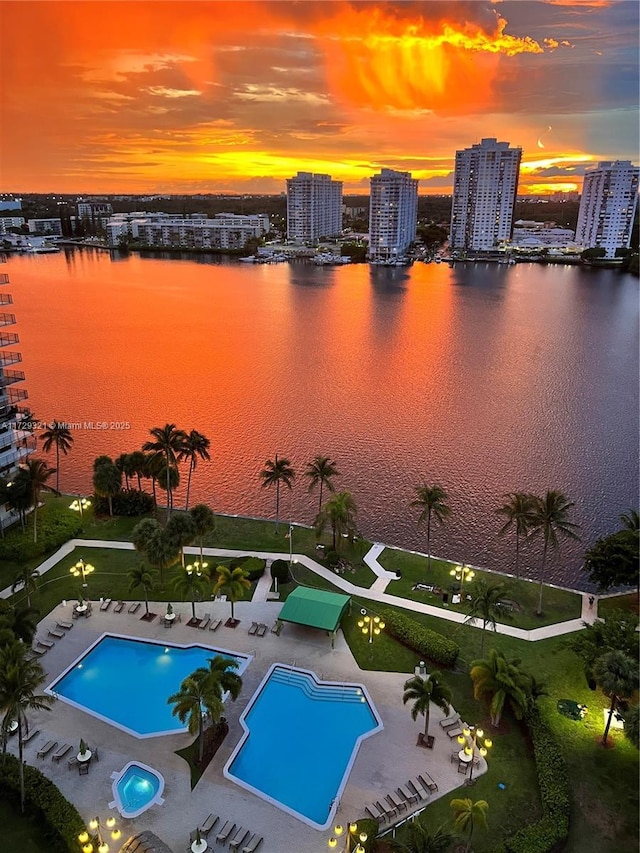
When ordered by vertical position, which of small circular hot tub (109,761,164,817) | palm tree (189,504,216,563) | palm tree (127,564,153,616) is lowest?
small circular hot tub (109,761,164,817)

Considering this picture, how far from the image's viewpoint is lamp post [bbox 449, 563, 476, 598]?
40.8 metres

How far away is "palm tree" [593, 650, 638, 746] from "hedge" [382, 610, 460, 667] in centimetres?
825

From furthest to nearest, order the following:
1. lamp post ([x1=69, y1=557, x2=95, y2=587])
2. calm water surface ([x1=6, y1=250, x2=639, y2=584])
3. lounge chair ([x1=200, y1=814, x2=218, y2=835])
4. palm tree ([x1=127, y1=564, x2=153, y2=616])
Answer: calm water surface ([x1=6, y1=250, x2=639, y2=584]) < lamp post ([x1=69, y1=557, x2=95, y2=587]) < palm tree ([x1=127, y1=564, x2=153, y2=616]) < lounge chair ([x1=200, y1=814, x2=218, y2=835])

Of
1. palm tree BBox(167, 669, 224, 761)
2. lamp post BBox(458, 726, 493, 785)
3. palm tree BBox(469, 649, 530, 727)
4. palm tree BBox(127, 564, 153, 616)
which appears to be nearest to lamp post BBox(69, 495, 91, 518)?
palm tree BBox(127, 564, 153, 616)

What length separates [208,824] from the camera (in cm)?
2444

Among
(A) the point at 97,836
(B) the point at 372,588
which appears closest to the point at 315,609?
(B) the point at 372,588

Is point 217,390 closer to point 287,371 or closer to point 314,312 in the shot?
point 287,371

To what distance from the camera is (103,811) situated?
82.3 feet

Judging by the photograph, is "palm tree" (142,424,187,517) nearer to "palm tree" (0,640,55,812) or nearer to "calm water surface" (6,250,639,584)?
"calm water surface" (6,250,639,584)

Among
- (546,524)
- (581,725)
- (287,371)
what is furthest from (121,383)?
(581,725)

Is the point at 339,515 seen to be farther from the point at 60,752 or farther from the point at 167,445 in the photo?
the point at 60,752

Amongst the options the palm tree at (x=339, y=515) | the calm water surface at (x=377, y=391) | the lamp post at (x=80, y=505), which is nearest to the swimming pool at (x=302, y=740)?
the palm tree at (x=339, y=515)

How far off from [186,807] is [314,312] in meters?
115

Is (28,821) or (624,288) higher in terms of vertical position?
(624,288)
